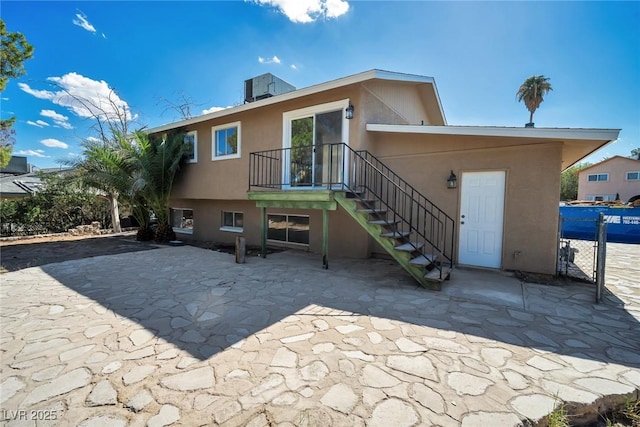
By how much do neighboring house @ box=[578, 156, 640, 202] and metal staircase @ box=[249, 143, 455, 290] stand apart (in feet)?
104

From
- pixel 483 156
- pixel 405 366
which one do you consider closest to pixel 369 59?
pixel 483 156

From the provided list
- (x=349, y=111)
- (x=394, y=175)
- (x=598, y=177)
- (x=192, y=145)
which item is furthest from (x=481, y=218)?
(x=598, y=177)

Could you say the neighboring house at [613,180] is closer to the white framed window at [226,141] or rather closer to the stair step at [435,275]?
the stair step at [435,275]

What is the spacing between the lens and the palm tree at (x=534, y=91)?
23109mm

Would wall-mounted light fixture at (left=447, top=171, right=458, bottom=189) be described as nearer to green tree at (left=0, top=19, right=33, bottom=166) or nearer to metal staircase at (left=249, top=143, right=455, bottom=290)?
metal staircase at (left=249, top=143, right=455, bottom=290)

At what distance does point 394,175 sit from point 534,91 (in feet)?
Result: 80.7

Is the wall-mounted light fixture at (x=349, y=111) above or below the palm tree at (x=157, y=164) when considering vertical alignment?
above

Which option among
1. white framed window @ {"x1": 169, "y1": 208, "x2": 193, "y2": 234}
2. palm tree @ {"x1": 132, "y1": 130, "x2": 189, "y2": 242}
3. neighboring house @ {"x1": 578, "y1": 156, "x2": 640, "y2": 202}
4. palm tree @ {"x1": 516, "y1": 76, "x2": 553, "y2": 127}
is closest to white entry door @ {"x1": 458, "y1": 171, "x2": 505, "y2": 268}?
palm tree @ {"x1": 132, "y1": 130, "x2": 189, "y2": 242}

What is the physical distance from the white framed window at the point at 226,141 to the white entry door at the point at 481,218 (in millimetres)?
7084

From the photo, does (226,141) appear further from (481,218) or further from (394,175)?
(481,218)

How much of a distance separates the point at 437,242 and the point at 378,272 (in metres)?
2.02

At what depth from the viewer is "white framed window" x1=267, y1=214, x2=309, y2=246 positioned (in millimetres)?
9133

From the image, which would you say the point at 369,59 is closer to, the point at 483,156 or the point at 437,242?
the point at 483,156

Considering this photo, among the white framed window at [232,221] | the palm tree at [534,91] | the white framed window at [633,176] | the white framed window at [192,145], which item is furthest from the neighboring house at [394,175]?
the white framed window at [633,176]
